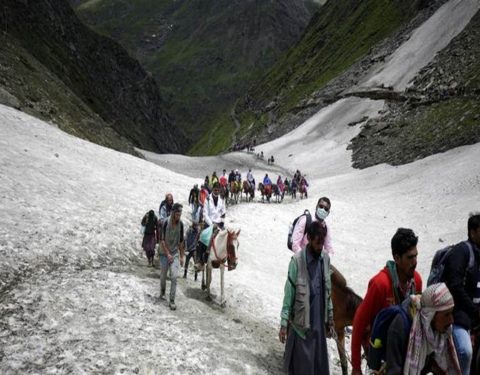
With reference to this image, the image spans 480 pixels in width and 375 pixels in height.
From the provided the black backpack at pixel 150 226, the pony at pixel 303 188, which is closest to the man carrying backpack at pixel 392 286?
the black backpack at pixel 150 226

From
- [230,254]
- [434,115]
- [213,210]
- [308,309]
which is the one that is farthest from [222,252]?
[434,115]

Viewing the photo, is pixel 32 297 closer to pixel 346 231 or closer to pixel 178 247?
pixel 178 247

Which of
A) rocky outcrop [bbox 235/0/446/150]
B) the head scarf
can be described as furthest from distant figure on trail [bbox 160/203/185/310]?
rocky outcrop [bbox 235/0/446/150]

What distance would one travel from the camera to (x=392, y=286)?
5.51m

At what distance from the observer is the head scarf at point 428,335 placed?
14.9 feet

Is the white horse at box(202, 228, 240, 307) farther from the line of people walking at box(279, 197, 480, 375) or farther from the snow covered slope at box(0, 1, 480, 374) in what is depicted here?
the line of people walking at box(279, 197, 480, 375)

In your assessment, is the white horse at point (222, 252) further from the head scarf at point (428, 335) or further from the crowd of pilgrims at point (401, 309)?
the head scarf at point (428, 335)

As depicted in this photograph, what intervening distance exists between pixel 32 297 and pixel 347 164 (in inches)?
2127

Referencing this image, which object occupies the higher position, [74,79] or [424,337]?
[74,79]

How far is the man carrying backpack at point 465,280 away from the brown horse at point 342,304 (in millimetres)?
2885

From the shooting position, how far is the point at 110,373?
7.58 metres

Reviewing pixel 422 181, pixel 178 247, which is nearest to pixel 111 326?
pixel 178 247

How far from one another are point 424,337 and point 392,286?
2.92 feet

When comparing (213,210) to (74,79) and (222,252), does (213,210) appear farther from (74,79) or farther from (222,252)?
(74,79)
